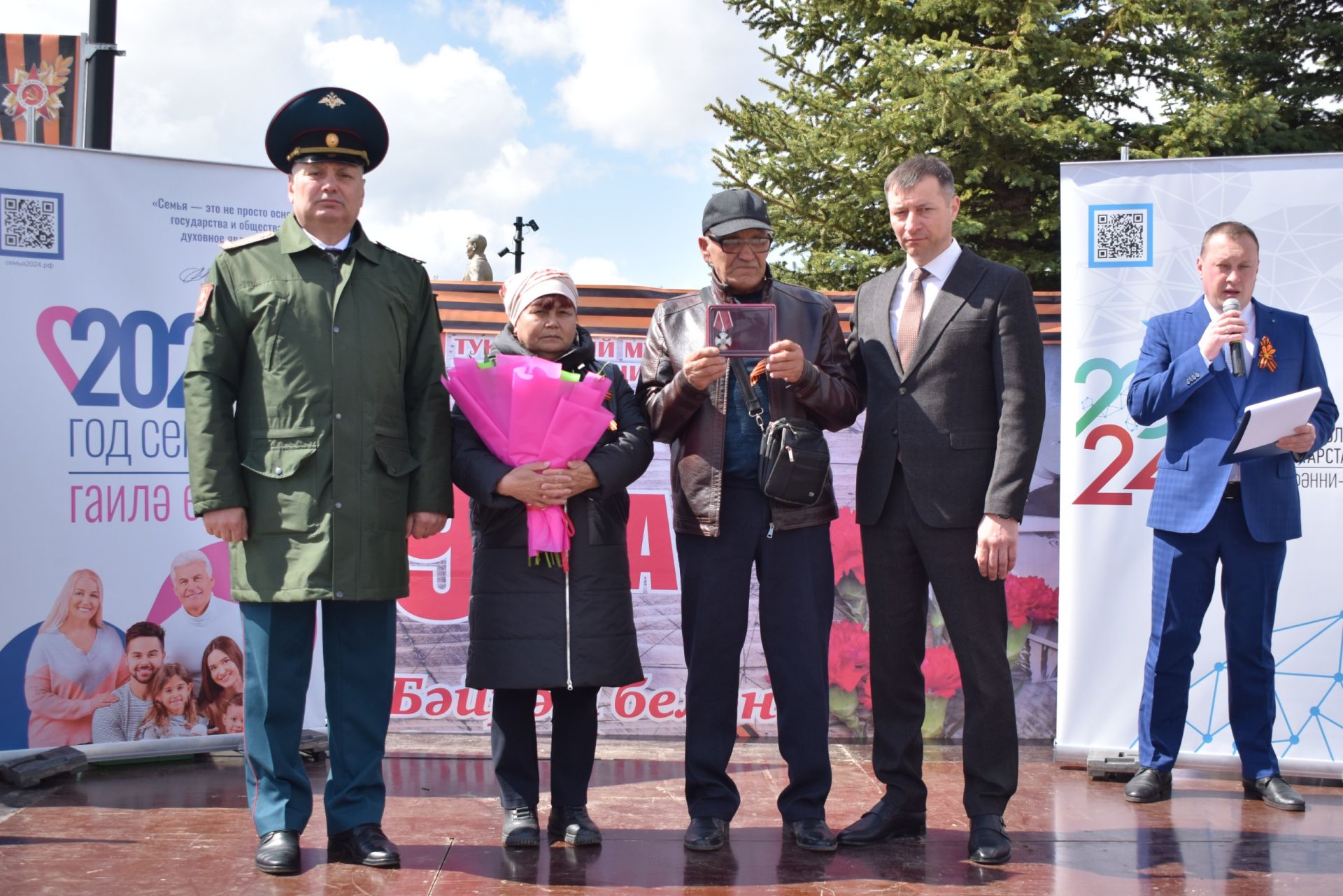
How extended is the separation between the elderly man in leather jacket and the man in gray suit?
18 centimetres

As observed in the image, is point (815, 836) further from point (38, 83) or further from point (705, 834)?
point (38, 83)

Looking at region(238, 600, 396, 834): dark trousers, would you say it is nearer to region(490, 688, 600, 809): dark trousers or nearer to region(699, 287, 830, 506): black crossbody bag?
region(490, 688, 600, 809): dark trousers

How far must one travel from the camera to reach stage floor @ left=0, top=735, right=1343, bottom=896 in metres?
3.55

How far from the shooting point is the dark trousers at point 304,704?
3709 millimetres

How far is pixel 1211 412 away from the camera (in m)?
4.54

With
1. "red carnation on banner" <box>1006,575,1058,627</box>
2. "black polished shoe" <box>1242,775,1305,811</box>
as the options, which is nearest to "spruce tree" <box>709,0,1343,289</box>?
"red carnation on banner" <box>1006,575,1058,627</box>

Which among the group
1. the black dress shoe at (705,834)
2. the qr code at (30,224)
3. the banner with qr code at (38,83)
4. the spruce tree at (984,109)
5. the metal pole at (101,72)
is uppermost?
the spruce tree at (984,109)

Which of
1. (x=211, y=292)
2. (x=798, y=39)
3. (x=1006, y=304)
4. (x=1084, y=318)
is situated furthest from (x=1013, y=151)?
(x=211, y=292)

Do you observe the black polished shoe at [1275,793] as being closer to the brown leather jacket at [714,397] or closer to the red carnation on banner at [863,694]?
the red carnation on banner at [863,694]

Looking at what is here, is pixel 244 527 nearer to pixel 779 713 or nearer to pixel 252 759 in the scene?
pixel 252 759

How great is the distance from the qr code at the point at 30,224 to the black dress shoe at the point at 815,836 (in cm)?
351

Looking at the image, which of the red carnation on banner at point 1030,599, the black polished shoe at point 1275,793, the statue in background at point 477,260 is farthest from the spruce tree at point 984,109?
the black polished shoe at point 1275,793

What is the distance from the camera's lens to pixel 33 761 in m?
4.69

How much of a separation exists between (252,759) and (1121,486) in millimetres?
3452
